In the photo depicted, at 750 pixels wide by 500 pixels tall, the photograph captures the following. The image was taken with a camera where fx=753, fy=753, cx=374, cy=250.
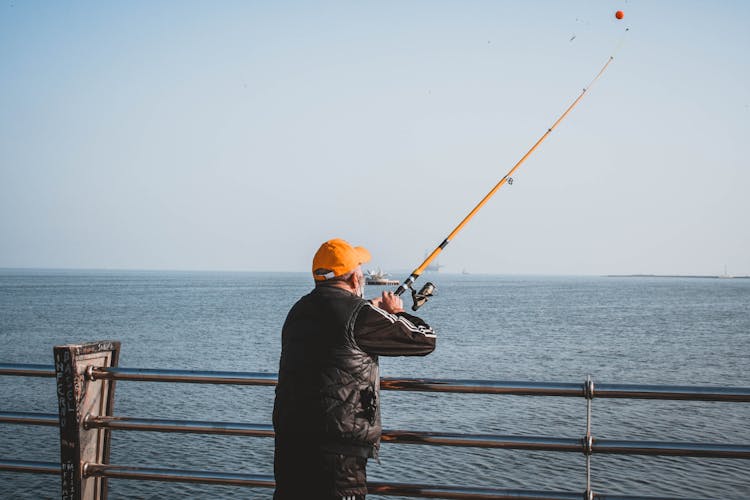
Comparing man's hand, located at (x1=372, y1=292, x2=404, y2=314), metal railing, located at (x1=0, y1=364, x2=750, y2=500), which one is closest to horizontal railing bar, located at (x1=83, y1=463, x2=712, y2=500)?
metal railing, located at (x1=0, y1=364, x2=750, y2=500)

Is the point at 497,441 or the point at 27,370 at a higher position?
the point at 27,370

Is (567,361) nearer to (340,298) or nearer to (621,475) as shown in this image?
(621,475)

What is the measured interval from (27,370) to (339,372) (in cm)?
185

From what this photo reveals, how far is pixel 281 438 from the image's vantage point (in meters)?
2.90

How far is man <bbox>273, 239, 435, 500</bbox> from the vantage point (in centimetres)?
281

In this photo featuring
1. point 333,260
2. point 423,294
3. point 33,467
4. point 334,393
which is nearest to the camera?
point 334,393

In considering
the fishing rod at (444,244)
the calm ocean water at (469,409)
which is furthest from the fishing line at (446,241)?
the calm ocean water at (469,409)

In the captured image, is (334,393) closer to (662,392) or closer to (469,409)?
(662,392)

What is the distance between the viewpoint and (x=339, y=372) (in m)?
2.81

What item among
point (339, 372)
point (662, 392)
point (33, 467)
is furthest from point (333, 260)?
point (33, 467)

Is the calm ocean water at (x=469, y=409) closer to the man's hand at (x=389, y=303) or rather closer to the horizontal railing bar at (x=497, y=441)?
the horizontal railing bar at (x=497, y=441)

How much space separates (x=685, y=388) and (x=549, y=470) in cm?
1136

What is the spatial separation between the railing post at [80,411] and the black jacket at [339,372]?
4.24 ft

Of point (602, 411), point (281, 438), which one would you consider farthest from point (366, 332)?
point (602, 411)
